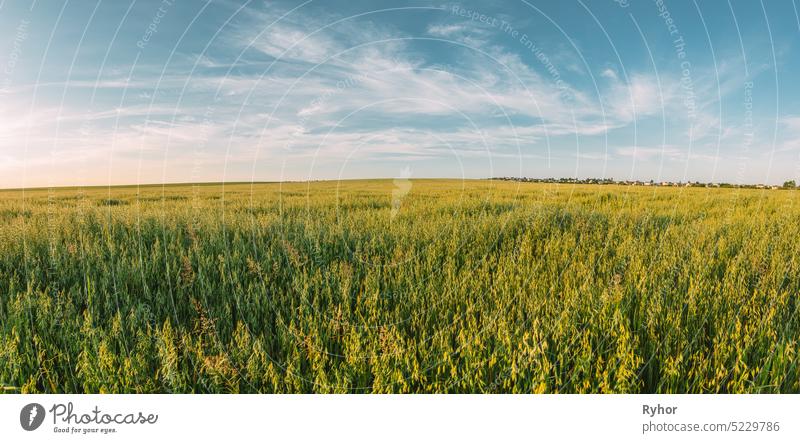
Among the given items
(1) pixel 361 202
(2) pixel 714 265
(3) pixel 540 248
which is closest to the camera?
(2) pixel 714 265

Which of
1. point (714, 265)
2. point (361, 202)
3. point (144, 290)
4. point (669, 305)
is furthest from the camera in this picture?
point (361, 202)

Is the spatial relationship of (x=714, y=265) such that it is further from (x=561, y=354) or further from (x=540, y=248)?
(x=561, y=354)

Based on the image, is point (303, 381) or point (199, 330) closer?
point (303, 381)

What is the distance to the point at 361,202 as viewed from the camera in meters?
10.5

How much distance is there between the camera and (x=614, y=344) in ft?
8.54

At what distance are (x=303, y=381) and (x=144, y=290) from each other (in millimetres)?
2303

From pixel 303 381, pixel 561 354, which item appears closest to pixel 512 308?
pixel 561 354

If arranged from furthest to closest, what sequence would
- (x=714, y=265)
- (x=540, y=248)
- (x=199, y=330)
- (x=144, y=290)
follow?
(x=540, y=248) → (x=714, y=265) → (x=144, y=290) → (x=199, y=330)
